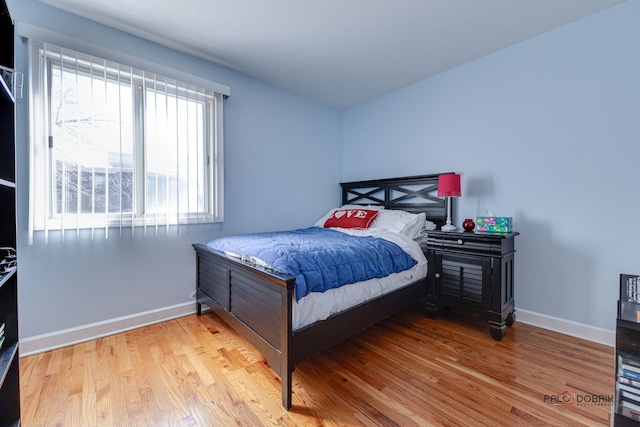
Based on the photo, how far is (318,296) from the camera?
156 centimetres

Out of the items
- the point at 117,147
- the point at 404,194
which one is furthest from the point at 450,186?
the point at 117,147

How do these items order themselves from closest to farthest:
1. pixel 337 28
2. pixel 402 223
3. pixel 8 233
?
1. pixel 8 233
2. pixel 337 28
3. pixel 402 223

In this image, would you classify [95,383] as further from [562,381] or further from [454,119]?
[454,119]

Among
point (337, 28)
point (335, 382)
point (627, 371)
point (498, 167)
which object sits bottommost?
point (335, 382)

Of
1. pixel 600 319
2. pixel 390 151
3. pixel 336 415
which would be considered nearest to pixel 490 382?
pixel 336 415

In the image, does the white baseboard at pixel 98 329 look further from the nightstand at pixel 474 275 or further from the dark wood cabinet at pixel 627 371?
Result: the dark wood cabinet at pixel 627 371

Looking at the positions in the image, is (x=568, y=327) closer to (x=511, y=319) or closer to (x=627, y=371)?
(x=511, y=319)

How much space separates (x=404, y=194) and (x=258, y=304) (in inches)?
88.3

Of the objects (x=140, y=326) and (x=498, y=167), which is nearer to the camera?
(x=140, y=326)

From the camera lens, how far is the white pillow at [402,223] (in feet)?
8.58

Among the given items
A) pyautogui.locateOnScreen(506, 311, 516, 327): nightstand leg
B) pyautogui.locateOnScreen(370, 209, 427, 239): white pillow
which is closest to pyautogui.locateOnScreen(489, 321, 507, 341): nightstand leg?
pyautogui.locateOnScreen(506, 311, 516, 327): nightstand leg

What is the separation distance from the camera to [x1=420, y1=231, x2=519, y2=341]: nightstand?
2.07 metres

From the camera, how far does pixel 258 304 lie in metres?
1.62

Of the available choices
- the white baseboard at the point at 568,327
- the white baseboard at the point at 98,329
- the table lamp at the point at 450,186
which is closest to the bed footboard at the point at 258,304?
the white baseboard at the point at 98,329
